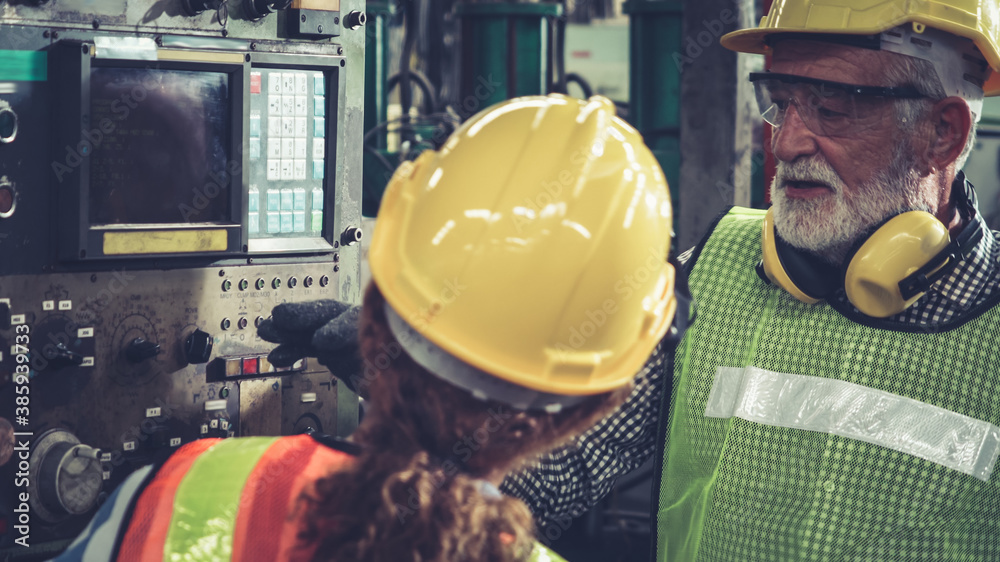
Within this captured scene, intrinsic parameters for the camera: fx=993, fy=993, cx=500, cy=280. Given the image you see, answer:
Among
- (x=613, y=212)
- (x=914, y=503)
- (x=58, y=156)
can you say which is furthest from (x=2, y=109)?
(x=914, y=503)

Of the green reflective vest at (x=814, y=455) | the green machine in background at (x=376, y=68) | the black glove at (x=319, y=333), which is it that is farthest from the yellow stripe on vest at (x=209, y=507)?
the green machine in background at (x=376, y=68)

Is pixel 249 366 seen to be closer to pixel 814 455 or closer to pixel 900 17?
pixel 814 455

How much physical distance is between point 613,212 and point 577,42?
799cm

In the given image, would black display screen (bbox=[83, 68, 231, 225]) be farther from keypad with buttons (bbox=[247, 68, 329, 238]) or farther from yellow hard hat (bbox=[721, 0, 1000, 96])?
yellow hard hat (bbox=[721, 0, 1000, 96])

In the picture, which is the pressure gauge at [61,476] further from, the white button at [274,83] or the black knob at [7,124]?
the white button at [274,83]

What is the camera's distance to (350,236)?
2.13 meters

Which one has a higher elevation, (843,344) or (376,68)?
(376,68)

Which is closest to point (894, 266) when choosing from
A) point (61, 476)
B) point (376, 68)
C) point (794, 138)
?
point (794, 138)

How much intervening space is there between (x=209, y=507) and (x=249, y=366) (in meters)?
1.15

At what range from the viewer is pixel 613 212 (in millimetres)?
931

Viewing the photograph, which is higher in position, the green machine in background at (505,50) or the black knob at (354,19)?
the green machine in background at (505,50)

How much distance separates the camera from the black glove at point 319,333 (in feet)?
4.83

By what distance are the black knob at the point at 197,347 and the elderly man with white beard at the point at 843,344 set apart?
26.4 inches

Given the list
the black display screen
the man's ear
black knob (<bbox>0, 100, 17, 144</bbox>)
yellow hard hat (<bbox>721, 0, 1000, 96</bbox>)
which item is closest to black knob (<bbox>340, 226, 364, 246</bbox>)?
the black display screen
